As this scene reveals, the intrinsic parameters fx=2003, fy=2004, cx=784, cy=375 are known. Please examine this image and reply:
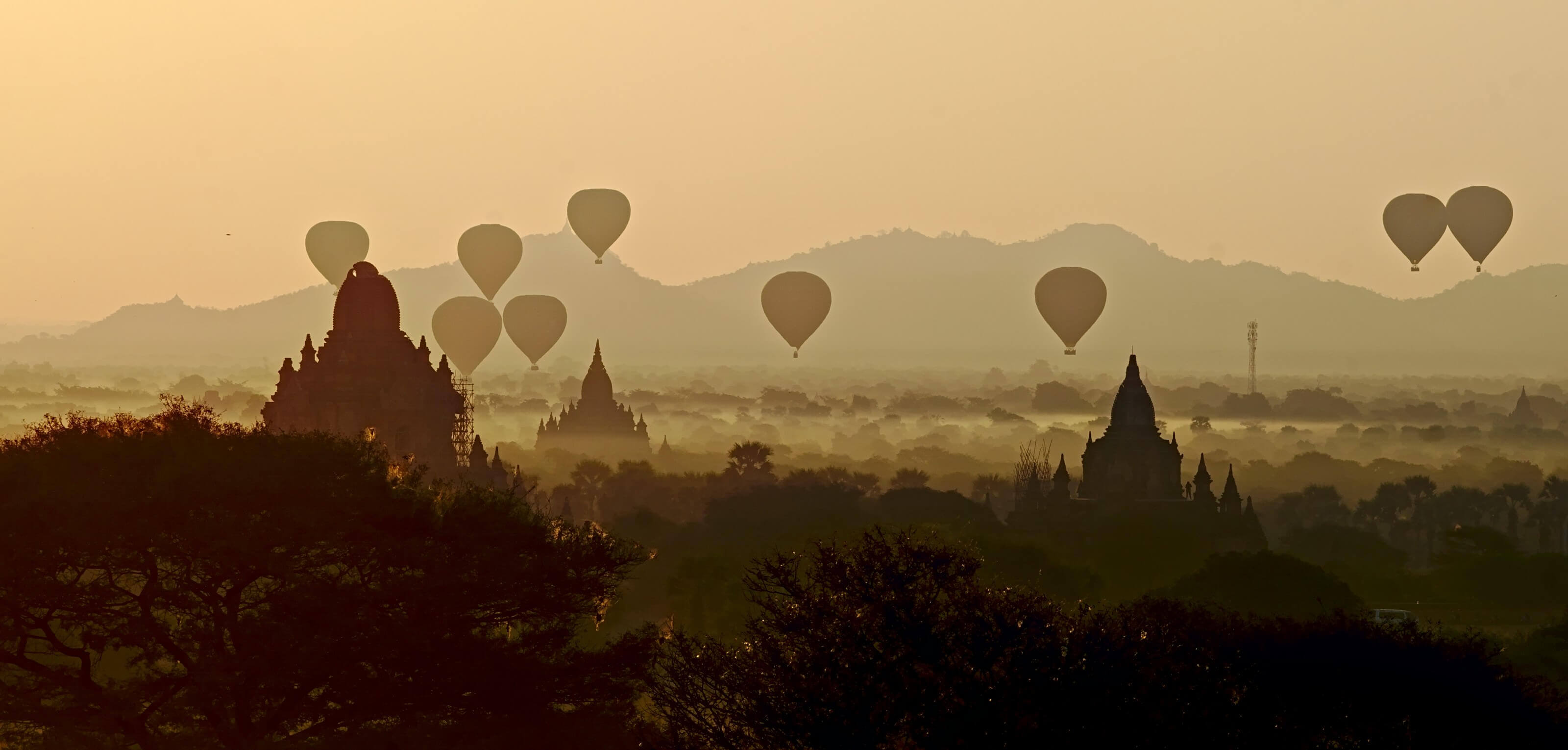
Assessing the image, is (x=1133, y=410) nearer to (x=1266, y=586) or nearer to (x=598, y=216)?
(x=598, y=216)

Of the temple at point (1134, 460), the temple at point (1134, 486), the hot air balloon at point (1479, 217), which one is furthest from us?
the temple at point (1134, 460)

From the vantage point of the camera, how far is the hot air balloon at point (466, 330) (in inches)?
7072

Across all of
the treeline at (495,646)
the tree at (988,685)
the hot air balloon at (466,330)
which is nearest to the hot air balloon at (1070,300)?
the hot air balloon at (466,330)

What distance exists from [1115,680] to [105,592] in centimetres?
1910

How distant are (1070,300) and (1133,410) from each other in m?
30.8

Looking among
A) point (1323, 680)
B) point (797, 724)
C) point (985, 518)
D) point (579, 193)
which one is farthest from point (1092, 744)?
point (985, 518)

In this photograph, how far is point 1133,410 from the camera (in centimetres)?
→ 19212

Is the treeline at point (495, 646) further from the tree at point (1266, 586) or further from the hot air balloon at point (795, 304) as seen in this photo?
the hot air balloon at point (795, 304)

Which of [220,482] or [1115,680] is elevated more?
[220,482]

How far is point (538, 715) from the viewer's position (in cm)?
4047

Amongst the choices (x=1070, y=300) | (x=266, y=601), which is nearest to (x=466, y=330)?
(x=1070, y=300)

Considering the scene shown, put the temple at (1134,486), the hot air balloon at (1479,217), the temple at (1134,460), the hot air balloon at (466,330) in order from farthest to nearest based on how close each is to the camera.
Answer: the temple at (1134,460) → the temple at (1134,486) → the hot air balloon at (466,330) → the hot air balloon at (1479,217)

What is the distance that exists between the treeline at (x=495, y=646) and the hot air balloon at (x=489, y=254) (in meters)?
119

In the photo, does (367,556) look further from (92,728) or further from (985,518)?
(985,518)
